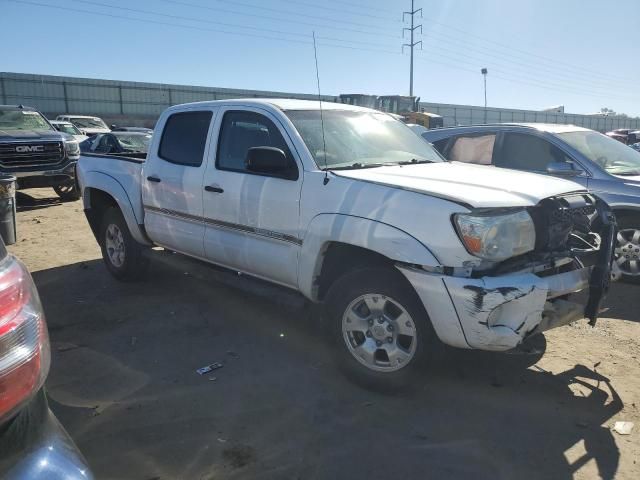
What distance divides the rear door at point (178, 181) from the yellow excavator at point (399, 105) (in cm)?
1923

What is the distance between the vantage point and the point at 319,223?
12.0 ft

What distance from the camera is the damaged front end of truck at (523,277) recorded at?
2980 mm

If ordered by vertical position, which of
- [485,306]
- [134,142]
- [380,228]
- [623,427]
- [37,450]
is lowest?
[623,427]

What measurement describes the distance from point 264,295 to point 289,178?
0.97m

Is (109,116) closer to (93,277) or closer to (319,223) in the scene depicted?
(93,277)

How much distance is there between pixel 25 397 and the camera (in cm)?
142

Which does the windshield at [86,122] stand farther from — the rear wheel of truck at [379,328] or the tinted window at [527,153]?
the rear wheel of truck at [379,328]

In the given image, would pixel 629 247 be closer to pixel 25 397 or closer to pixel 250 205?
pixel 250 205

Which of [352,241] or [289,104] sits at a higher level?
[289,104]

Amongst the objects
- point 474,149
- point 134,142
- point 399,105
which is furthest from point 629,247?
point 399,105

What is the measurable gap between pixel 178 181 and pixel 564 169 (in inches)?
Answer: 159

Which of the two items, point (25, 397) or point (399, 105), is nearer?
point (25, 397)

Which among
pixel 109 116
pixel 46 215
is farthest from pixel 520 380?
pixel 109 116

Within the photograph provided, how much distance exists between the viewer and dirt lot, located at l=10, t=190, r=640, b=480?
112 inches
